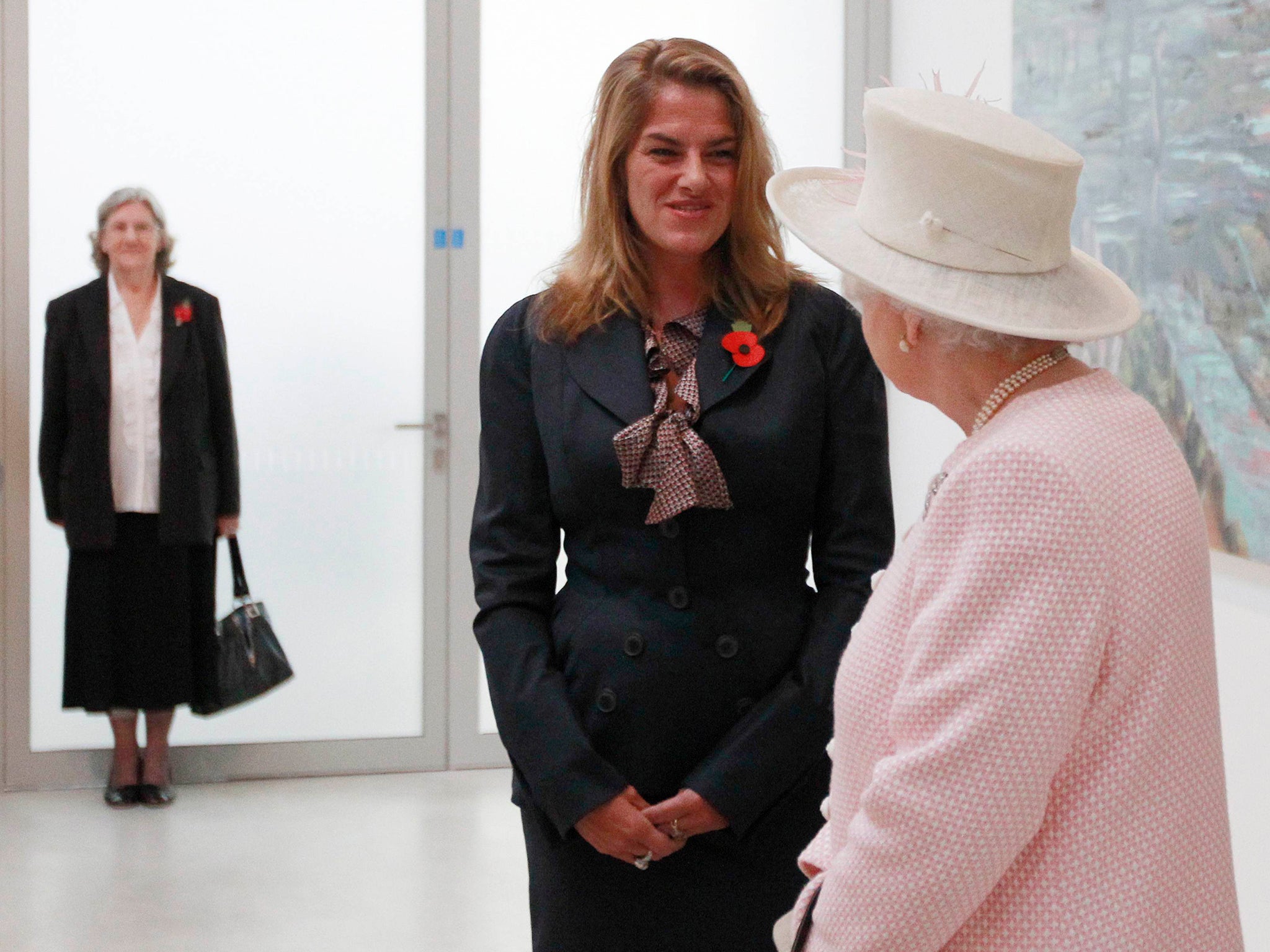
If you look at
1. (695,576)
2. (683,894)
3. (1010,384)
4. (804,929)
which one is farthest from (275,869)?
(1010,384)

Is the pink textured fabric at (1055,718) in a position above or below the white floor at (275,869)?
above

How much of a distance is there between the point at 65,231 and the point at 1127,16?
3232mm

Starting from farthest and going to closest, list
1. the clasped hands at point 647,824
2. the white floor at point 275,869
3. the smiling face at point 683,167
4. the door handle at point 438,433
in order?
1. the door handle at point 438,433
2. the white floor at point 275,869
3. the smiling face at point 683,167
4. the clasped hands at point 647,824

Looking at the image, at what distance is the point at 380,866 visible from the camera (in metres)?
3.96

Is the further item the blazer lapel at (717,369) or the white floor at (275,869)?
the white floor at (275,869)

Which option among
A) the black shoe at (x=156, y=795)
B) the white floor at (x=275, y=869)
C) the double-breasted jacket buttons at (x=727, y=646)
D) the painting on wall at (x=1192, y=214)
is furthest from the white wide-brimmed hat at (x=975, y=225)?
the black shoe at (x=156, y=795)

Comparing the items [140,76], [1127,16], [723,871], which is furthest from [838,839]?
[140,76]

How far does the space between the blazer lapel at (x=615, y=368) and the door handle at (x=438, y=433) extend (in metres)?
3.00

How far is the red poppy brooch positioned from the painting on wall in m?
1.04

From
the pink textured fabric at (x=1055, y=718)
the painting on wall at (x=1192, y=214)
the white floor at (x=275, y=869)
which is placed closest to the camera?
the pink textured fabric at (x=1055, y=718)

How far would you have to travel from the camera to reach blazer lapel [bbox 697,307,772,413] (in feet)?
5.75

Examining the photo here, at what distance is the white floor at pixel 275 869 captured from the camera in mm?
3479

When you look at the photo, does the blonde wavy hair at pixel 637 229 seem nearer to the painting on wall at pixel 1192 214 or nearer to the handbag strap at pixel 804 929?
the handbag strap at pixel 804 929

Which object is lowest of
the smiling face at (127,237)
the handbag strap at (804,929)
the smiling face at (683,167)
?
the handbag strap at (804,929)
